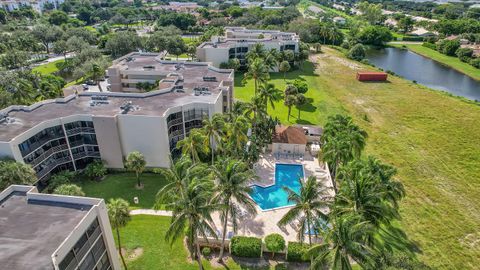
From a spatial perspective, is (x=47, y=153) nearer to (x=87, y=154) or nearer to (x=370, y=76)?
(x=87, y=154)

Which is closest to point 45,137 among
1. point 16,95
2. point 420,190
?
point 16,95

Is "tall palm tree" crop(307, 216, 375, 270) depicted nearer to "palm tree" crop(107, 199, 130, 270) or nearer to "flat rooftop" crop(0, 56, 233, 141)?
"palm tree" crop(107, 199, 130, 270)

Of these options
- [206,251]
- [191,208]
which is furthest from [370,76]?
[191,208]

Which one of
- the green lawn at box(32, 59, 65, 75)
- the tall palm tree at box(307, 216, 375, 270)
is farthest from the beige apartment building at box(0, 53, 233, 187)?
the green lawn at box(32, 59, 65, 75)

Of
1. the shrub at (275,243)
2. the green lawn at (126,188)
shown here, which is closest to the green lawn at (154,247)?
the shrub at (275,243)

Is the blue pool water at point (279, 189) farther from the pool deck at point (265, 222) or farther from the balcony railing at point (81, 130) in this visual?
the balcony railing at point (81, 130)

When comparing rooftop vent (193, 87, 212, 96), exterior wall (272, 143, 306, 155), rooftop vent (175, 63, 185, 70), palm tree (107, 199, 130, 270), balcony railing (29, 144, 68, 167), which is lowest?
exterior wall (272, 143, 306, 155)

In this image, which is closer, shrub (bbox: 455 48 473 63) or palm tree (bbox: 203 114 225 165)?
palm tree (bbox: 203 114 225 165)
